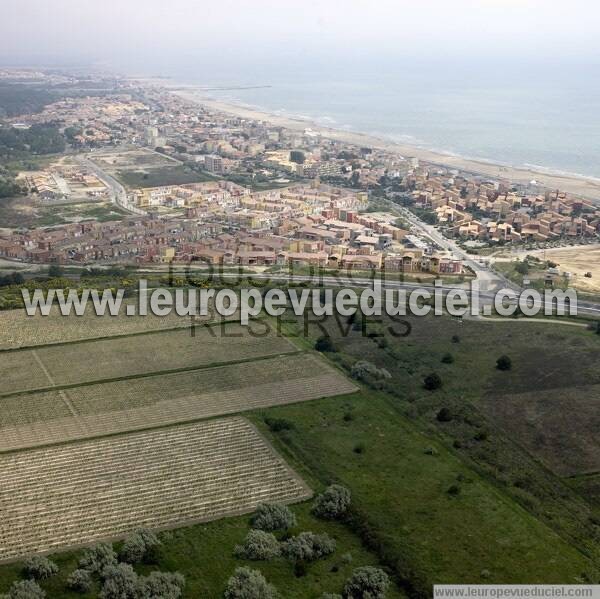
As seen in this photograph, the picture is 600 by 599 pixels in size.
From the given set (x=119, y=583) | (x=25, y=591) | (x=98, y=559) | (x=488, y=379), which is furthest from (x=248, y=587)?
(x=488, y=379)

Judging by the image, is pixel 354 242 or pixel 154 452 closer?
pixel 154 452

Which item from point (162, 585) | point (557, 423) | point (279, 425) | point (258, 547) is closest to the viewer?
point (162, 585)

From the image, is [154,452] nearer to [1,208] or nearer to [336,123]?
[1,208]

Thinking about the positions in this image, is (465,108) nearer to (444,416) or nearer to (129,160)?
(129,160)

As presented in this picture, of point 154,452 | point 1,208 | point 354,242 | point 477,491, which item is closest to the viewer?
point 477,491

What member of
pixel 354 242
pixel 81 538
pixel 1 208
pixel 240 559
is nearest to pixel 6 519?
pixel 81 538

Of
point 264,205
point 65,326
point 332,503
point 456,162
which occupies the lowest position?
point 65,326
